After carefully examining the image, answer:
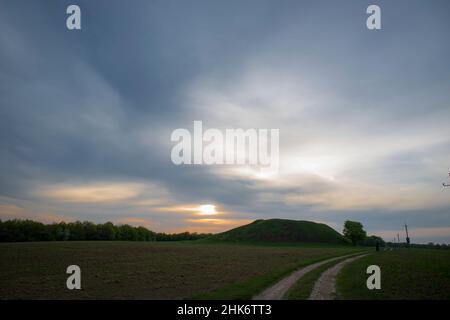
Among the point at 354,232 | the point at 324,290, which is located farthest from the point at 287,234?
A: the point at 324,290

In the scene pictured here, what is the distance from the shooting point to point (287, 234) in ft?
582

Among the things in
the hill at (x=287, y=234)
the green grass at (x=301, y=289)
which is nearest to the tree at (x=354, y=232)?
the hill at (x=287, y=234)

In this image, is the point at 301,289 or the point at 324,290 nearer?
the point at 324,290

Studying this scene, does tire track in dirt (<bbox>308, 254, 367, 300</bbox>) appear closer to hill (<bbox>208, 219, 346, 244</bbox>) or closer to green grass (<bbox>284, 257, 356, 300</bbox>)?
green grass (<bbox>284, 257, 356, 300</bbox>)

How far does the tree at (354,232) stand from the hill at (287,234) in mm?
5227

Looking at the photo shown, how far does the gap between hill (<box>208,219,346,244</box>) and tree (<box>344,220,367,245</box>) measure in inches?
206

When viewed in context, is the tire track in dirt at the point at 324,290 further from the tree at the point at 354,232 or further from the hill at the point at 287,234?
the tree at the point at 354,232

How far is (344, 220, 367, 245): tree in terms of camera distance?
16312 cm

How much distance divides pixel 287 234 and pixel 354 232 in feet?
122

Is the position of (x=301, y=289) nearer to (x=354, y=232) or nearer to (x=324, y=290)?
(x=324, y=290)

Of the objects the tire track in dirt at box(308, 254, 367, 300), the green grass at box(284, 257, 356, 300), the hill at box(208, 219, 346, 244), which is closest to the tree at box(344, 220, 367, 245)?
the hill at box(208, 219, 346, 244)
